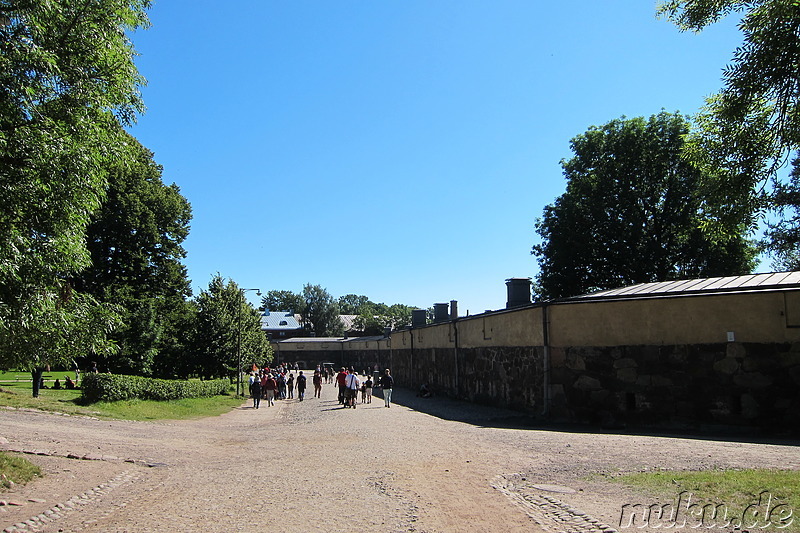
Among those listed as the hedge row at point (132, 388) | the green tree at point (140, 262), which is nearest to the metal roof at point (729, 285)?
the hedge row at point (132, 388)

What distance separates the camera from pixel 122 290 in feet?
109

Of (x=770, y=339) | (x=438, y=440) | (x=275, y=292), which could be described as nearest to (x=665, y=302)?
(x=770, y=339)

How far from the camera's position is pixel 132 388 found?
2253cm

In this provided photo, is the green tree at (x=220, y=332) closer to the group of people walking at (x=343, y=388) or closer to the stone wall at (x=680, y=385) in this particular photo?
the group of people walking at (x=343, y=388)

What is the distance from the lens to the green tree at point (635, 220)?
115 ft

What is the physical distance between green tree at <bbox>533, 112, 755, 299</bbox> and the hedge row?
73.4 feet

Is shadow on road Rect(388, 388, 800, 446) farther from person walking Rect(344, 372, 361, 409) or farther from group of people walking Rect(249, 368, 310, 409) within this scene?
group of people walking Rect(249, 368, 310, 409)

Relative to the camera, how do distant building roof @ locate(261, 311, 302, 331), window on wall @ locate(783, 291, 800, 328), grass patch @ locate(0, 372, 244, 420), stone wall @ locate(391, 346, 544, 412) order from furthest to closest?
distant building roof @ locate(261, 311, 302, 331) < grass patch @ locate(0, 372, 244, 420) < stone wall @ locate(391, 346, 544, 412) < window on wall @ locate(783, 291, 800, 328)

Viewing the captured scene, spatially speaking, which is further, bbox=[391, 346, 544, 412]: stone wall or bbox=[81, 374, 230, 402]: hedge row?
bbox=[81, 374, 230, 402]: hedge row

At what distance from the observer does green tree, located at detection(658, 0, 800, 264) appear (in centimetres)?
643

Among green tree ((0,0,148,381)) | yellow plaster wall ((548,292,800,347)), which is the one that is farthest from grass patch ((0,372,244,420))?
yellow plaster wall ((548,292,800,347))

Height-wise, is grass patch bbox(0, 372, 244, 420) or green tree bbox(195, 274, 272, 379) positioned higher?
green tree bbox(195, 274, 272, 379)

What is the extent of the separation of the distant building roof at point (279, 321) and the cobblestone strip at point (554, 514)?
103 metres

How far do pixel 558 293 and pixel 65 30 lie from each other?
3303 cm
